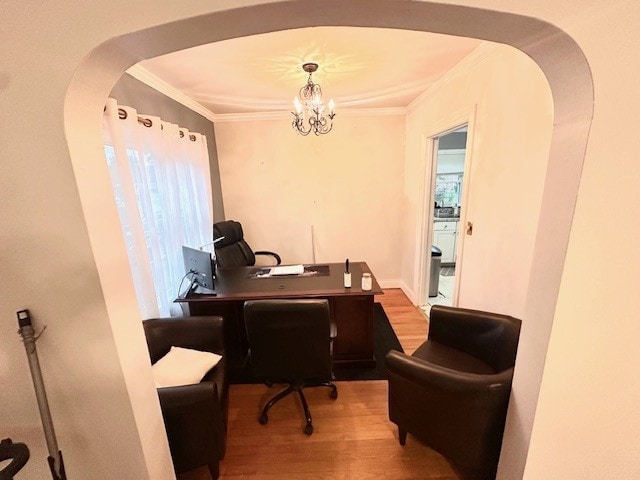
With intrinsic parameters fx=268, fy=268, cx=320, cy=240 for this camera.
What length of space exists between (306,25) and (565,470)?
1588 mm

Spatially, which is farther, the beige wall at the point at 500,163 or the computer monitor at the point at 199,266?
the computer monitor at the point at 199,266

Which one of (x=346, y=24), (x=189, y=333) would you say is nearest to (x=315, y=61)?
(x=346, y=24)

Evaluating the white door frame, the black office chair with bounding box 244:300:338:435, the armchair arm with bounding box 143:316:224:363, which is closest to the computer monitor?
the armchair arm with bounding box 143:316:224:363

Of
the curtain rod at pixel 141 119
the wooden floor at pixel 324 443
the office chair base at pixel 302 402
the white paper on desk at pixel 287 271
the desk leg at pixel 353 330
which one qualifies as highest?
the curtain rod at pixel 141 119

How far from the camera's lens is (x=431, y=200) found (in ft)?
10.0

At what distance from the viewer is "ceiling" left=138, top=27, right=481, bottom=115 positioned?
167cm

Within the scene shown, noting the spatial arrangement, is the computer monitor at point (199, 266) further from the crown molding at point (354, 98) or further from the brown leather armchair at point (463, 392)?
the brown leather armchair at point (463, 392)

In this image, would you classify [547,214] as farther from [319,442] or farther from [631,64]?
[319,442]

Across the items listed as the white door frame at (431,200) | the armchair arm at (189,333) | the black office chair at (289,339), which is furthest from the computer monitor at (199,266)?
the white door frame at (431,200)

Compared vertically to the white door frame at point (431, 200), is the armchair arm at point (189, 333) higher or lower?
lower

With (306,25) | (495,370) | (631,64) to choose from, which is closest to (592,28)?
(631,64)

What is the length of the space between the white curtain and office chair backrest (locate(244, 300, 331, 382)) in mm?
875

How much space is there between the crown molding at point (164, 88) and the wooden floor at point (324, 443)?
234cm

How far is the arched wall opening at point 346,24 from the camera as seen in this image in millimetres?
640
